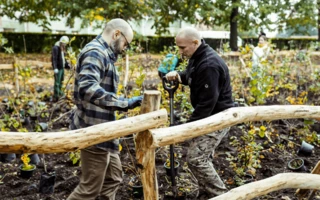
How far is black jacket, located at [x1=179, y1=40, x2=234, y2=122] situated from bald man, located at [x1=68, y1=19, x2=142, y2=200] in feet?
2.35

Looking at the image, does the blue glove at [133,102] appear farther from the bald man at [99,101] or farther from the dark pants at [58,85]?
the dark pants at [58,85]

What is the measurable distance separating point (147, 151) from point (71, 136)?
2.13ft

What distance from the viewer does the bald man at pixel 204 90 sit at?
11.3 ft

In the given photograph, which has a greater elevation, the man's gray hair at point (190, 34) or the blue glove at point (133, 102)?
the man's gray hair at point (190, 34)

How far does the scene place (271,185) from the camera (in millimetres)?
3045

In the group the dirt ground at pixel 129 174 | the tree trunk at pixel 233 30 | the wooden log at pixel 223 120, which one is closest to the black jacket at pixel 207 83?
the wooden log at pixel 223 120

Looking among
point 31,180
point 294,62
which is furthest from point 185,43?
point 294,62

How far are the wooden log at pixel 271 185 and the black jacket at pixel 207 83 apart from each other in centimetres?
80

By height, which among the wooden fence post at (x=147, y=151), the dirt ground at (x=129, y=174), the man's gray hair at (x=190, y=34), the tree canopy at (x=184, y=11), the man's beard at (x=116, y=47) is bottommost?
the dirt ground at (x=129, y=174)

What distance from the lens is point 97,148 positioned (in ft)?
10.0

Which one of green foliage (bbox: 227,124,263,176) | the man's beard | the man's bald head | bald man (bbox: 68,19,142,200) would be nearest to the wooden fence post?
bald man (bbox: 68,19,142,200)

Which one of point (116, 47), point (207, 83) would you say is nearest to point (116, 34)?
point (116, 47)

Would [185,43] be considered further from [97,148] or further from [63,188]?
[63,188]

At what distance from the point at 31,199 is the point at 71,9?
13.5m
